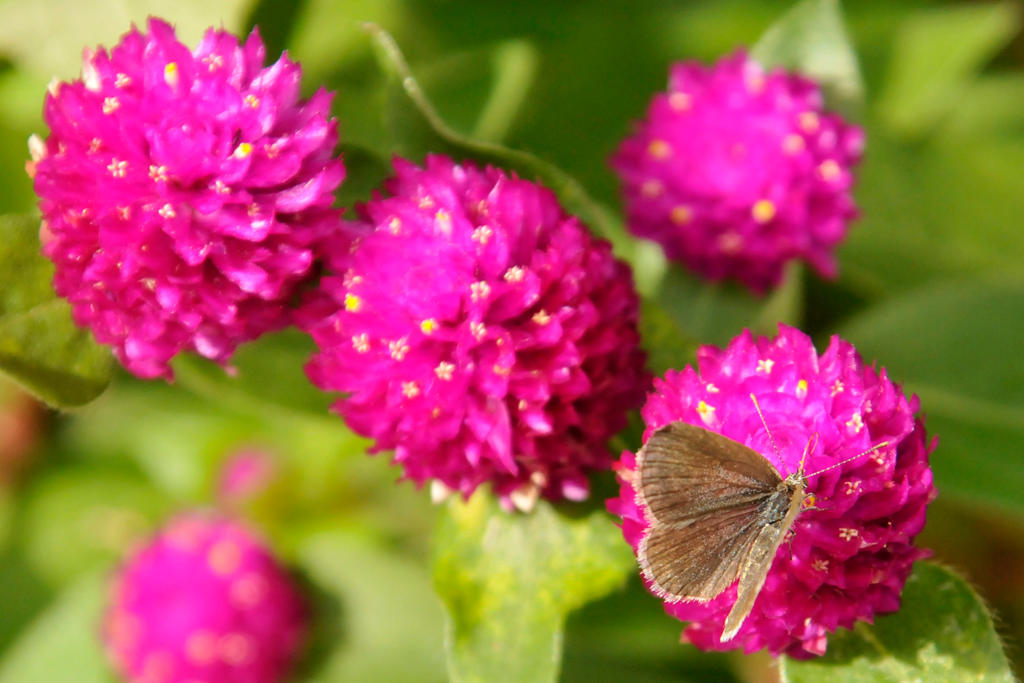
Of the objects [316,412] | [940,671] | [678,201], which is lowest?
[316,412]

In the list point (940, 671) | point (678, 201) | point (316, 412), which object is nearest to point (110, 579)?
point (316, 412)

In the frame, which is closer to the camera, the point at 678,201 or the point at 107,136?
the point at 107,136

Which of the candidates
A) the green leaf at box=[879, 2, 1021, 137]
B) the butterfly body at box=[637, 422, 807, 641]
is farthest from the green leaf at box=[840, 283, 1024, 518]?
the butterfly body at box=[637, 422, 807, 641]

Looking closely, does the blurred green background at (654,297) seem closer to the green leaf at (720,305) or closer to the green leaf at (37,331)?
the green leaf at (720,305)

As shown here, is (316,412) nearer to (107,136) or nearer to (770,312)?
(107,136)

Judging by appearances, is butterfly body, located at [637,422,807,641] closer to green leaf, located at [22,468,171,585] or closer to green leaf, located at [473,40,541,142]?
green leaf, located at [473,40,541,142]

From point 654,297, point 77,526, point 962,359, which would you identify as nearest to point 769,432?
point 654,297
